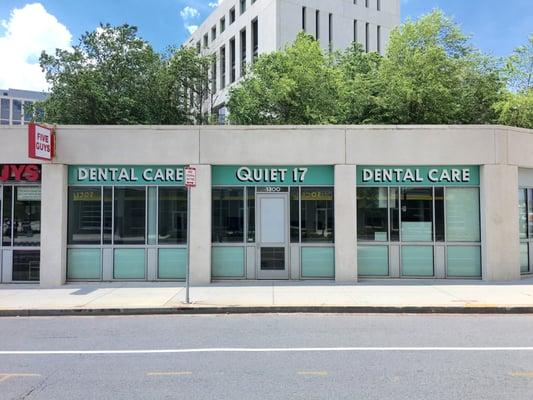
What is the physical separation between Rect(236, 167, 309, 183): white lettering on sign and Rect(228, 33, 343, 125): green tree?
9982mm

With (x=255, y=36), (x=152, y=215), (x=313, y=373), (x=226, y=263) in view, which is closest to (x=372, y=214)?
(x=226, y=263)

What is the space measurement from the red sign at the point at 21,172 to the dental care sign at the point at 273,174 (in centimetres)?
500

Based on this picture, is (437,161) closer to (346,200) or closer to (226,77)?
(346,200)

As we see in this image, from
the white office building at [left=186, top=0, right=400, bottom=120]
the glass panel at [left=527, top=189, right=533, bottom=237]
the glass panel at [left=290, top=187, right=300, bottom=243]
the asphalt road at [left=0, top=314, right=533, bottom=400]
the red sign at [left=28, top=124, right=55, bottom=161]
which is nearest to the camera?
the asphalt road at [left=0, top=314, right=533, bottom=400]

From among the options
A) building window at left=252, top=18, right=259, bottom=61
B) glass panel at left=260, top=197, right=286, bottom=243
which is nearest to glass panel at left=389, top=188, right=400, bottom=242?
glass panel at left=260, top=197, right=286, bottom=243

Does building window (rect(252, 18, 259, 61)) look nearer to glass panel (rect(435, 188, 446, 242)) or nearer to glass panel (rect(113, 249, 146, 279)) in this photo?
glass panel (rect(435, 188, 446, 242))

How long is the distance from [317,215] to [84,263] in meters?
6.77

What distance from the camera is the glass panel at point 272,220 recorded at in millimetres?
14508

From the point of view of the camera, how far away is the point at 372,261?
14547 millimetres

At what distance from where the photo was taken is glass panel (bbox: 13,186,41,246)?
14.3 m

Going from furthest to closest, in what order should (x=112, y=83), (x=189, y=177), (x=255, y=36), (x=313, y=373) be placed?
1. (x=255, y=36)
2. (x=112, y=83)
3. (x=189, y=177)
4. (x=313, y=373)

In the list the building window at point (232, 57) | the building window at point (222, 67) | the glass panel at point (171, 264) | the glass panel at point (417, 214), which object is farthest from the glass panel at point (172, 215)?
the building window at point (222, 67)

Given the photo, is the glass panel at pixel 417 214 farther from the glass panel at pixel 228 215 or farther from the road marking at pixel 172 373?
the road marking at pixel 172 373

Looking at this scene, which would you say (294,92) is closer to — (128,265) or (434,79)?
(434,79)
